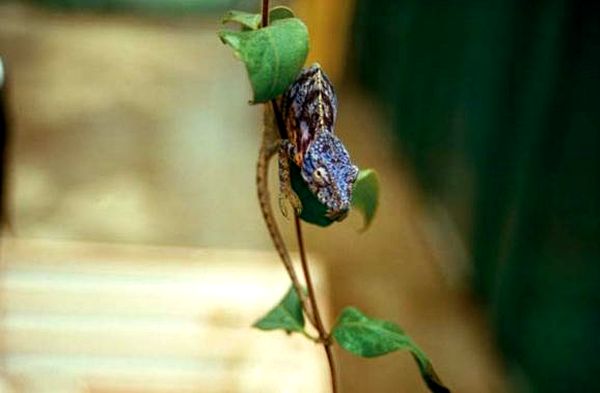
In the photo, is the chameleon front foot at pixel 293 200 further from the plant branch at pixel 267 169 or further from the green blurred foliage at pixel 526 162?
the green blurred foliage at pixel 526 162

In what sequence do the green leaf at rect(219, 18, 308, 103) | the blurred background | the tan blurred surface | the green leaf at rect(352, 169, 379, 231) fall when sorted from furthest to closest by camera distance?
the tan blurred surface < the blurred background < the green leaf at rect(352, 169, 379, 231) < the green leaf at rect(219, 18, 308, 103)

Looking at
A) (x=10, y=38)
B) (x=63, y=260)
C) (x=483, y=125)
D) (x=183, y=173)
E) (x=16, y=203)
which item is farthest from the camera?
→ (x=10, y=38)

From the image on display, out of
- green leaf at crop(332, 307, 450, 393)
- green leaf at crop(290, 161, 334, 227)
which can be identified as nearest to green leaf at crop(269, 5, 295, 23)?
green leaf at crop(290, 161, 334, 227)

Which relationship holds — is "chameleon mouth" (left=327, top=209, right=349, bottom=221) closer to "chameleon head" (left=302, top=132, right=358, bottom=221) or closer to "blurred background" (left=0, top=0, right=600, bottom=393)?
"chameleon head" (left=302, top=132, right=358, bottom=221)

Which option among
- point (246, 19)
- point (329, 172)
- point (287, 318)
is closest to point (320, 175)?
point (329, 172)

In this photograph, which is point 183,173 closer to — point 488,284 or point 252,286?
point 488,284

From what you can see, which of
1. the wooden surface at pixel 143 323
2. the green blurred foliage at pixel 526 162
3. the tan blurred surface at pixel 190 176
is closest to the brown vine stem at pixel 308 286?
the wooden surface at pixel 143 323

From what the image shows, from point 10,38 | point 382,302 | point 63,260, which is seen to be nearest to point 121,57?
point 10,38
